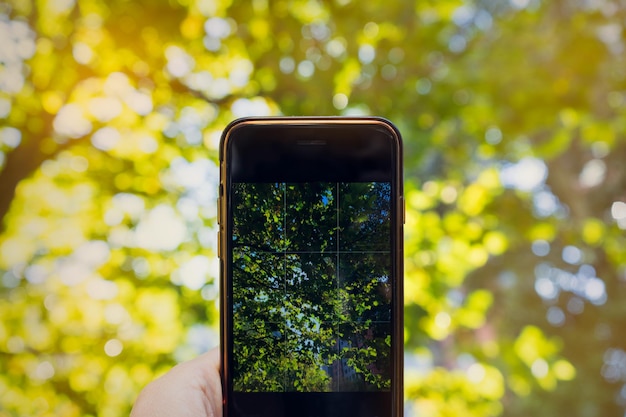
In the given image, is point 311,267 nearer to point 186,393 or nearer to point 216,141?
point 186,393

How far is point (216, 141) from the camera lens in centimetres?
166

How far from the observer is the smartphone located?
60 centimetres

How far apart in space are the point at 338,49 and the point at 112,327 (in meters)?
0.99

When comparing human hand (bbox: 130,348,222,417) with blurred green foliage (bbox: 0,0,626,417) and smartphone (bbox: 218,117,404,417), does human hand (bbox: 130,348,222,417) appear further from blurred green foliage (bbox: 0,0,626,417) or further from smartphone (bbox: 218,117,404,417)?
blurred green foliage (bbox: 0,0,626,417)

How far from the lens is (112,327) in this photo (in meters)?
1.63

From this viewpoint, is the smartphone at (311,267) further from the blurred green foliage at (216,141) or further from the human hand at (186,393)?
the blurred green foliage at (216,141)

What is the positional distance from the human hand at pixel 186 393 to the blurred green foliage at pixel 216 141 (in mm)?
992

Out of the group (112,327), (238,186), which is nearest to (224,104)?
(112,327)

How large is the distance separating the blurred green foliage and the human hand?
0.99 m

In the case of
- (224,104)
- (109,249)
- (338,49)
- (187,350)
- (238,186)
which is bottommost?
(187,350)

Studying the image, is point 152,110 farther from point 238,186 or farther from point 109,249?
point 238,186

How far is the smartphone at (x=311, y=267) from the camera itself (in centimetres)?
60

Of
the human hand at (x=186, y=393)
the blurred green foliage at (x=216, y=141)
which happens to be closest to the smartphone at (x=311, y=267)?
the human hand at (x=186, y=393)

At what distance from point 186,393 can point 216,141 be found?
115cm
